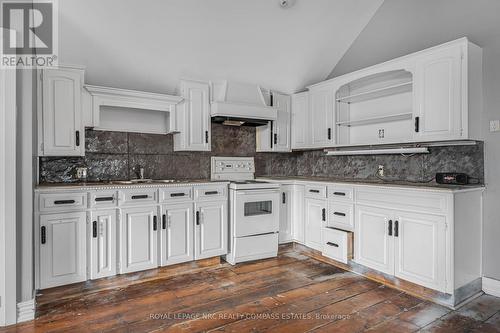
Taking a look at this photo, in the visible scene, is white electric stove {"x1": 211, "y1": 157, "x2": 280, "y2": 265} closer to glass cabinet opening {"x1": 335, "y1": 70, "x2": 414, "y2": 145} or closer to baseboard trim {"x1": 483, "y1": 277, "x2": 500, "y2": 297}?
glass cabinet opening {"x1": 335, "y1": 70, "x2": 414, "y2": 145}

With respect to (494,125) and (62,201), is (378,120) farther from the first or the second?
(62,201)

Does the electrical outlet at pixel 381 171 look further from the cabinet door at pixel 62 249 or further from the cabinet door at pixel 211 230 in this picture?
the cabinet door at pixel 62 249

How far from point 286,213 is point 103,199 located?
2.33 m

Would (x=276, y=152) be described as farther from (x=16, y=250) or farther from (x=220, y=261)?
(x=16, y=250)

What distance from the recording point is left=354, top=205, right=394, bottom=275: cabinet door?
3.09 meters

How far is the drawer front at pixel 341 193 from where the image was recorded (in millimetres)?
3494

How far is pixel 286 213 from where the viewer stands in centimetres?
430

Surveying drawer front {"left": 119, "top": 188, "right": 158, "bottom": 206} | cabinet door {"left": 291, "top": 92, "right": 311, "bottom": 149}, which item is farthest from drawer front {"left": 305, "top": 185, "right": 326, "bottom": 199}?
drawer front {"left": 119, "top": 188, "right": 158, "bottom": 206}

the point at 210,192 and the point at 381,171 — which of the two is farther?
the point at 381,171

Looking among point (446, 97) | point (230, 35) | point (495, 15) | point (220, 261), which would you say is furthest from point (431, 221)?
point (230, 35)

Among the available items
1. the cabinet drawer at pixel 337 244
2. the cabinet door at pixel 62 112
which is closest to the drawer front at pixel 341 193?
the cabinet drawer at pixel 337 244

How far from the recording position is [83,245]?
2.88m

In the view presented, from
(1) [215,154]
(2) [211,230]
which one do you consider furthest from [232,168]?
A: (2) [211,230]

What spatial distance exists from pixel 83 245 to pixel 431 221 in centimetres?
315
